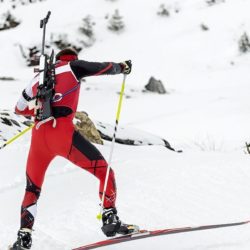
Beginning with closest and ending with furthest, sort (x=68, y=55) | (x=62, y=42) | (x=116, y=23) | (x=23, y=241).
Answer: (x=23, y=241), (x=68, y=55), (x=62, y=42), (x=116, y=23)

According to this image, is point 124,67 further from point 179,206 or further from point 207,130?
point 207,130

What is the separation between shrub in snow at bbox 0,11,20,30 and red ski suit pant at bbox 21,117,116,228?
74.2 feet

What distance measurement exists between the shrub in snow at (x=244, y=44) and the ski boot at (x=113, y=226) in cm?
1932

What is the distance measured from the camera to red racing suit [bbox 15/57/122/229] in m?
4.12

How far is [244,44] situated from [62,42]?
8426 mm

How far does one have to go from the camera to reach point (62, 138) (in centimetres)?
411

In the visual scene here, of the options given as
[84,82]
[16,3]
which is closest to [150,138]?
[84,82]

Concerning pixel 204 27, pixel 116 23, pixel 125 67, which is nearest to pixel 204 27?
pixel 204 27

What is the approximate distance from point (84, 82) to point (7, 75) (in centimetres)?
343

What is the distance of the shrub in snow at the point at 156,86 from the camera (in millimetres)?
19062

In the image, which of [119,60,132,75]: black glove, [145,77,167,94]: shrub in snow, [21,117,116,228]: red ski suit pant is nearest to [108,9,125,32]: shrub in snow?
[145,77,167,94]: shrub in snow

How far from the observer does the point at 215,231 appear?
470 centimetres

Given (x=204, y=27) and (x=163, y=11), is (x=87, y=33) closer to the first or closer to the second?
(x=163, y=11)

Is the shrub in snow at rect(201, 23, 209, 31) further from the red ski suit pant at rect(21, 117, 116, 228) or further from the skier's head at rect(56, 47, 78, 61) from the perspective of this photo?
the red ski suit pant at rect(21, 117, 116, 228)
